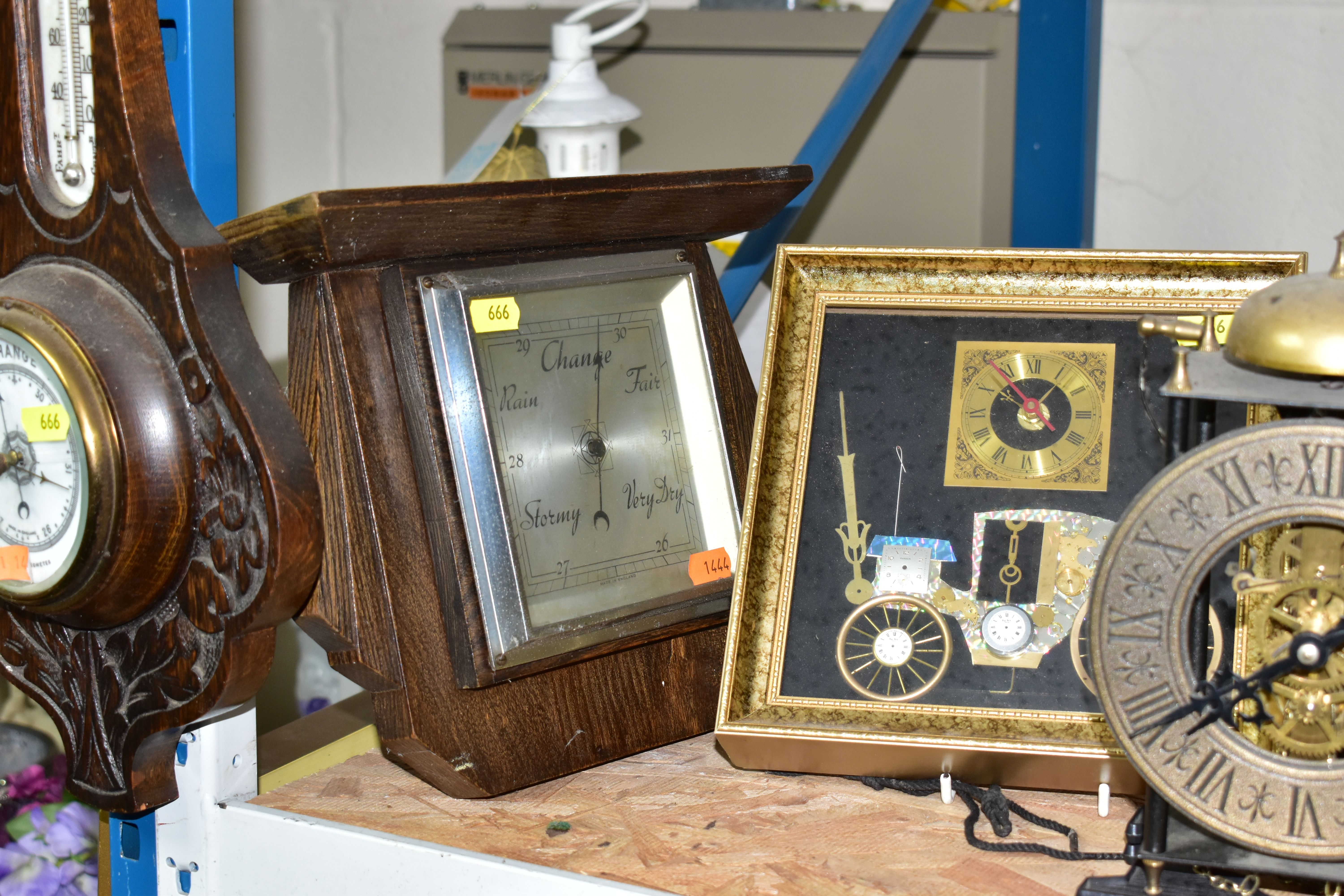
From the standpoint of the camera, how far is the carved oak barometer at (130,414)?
733mm

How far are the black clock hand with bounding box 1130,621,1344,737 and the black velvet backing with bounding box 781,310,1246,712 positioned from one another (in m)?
0.15

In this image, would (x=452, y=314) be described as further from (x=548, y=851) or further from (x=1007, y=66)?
(x=1007, y=66)

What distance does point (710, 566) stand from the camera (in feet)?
3.09

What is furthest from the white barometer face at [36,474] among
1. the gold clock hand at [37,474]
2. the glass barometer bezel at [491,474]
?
the glass barometer bezel at [491,474]

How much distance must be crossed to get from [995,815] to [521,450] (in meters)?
0.40

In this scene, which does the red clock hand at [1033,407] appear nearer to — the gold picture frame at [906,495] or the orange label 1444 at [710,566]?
the gold picture frame at [906,495]

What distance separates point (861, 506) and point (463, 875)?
0.37m

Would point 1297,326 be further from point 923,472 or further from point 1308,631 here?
point 923,472

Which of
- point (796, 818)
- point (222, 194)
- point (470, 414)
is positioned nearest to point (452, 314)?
point (470, 414)

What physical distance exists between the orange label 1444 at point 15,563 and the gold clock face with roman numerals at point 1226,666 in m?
0.66

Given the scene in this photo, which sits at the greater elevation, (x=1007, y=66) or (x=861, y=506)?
(x=1007, y=66)

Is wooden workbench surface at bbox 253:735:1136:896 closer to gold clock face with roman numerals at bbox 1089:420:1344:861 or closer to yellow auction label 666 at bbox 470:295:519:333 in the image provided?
gold clock face with roman numerals at bbox 1089:420:1344:861

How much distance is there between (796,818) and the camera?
0.82 meters

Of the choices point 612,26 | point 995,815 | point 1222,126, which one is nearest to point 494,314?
point 995,815
